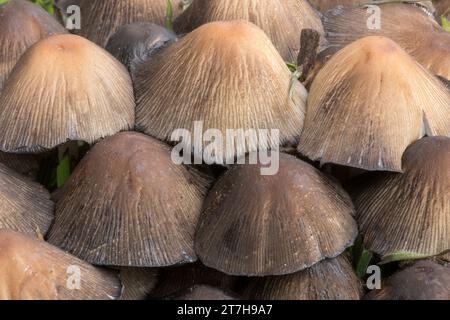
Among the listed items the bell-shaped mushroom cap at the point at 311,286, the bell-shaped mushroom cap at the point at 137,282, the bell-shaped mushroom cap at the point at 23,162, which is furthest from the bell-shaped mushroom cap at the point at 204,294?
the bell-shaped mushroom cap at the point at 23,162

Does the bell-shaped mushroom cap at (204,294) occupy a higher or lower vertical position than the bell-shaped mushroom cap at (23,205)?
lower

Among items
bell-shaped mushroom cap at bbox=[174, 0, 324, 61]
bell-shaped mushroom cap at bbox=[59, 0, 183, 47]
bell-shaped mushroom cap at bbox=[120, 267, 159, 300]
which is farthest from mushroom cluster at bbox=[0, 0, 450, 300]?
bell-shaped mushroom cap at bbox=[59, 0, 183, 47]

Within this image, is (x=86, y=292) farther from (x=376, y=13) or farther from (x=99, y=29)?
(x=376, y=13)

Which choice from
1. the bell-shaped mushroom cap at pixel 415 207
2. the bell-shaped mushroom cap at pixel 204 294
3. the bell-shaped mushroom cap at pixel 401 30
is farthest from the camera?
the bell-shaped mushroom cap at pixel 401 30

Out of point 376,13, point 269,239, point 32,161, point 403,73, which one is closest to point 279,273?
point 269,239

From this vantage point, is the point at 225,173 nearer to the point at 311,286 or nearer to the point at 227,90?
the point at 227,90

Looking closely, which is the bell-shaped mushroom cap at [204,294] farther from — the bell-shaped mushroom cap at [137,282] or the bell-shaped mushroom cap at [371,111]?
the bell-shaped mushroom cap at [371,111]

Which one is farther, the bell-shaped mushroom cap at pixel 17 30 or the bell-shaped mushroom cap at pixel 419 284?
the bell-shaped mushroom cap at pixel 17 30

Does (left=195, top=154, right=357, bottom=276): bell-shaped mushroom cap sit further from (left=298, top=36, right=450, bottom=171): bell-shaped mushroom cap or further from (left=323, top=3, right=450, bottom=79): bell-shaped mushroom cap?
(left=323, top=3, right=450, bottom=79): bell-shaped mushroom cap
